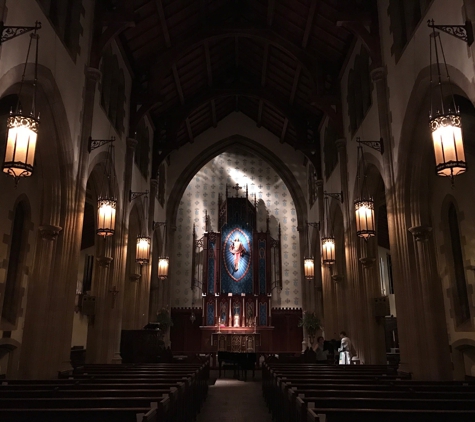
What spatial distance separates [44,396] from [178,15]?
41.0 ft

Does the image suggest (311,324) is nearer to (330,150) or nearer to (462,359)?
(330,150)

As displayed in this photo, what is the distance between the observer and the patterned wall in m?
22.8

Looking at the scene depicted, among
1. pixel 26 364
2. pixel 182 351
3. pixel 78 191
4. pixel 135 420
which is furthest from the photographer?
pixel 182 351

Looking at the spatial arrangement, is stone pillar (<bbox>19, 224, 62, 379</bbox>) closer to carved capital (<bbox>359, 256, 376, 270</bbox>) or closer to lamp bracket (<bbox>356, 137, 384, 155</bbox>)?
lamp bracket (<bbox>356, 137, 384, 155</bbox>)

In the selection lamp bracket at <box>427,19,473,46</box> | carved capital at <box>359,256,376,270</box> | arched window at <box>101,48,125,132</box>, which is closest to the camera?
lamp bracket at <box>427,19,473,46</box>

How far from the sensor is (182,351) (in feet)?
70.3

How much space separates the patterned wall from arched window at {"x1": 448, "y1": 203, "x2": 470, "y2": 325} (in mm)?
11557

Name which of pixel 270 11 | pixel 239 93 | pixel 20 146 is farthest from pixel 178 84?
pixel 20 146

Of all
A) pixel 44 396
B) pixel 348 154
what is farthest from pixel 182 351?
pixel 44 396

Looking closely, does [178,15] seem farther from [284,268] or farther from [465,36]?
[284,268]

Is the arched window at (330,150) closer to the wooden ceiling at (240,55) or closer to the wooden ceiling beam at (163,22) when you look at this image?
the wooden ceiling at (240,55)

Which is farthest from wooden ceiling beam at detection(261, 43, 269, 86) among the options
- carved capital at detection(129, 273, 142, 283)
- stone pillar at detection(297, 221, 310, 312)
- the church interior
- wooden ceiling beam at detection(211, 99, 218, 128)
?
carved capital at detection(129, 273, 142, 283)

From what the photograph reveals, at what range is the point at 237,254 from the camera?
22.8 m

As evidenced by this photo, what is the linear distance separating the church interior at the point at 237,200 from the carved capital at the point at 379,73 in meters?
0.05
